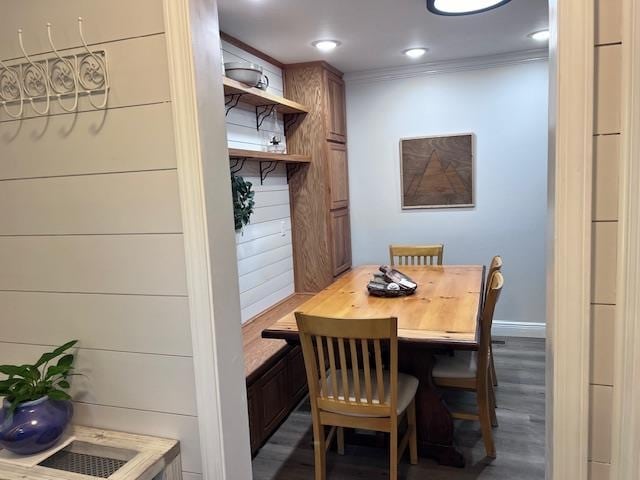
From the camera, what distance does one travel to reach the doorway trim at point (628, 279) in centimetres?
86

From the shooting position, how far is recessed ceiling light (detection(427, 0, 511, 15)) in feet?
8.17

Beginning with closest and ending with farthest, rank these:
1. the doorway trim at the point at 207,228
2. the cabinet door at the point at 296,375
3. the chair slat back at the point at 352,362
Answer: the doorway trim at the point at 207,228 < the chair slat back at the point at 352,362 < the cabinet door at the point at 296,375

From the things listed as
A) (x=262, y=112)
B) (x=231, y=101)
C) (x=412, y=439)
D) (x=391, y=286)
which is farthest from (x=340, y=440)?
(x=262, y=112)

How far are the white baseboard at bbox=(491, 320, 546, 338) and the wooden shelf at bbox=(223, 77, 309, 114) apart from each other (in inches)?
100

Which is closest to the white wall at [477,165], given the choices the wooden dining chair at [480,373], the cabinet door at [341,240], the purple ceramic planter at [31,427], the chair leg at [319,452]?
the cabinet door at [341,240]

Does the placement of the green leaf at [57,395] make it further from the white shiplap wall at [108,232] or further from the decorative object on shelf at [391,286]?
the decorative object on shelf at [391,286]

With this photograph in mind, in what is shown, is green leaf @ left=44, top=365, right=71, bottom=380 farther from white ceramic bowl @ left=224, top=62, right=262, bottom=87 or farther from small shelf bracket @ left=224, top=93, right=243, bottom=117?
Result: small shelf bracket @ left=224, top=93, right=243, bottom=117

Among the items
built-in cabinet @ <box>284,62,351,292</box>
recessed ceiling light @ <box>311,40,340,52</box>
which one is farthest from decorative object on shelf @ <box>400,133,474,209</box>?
recessed ceiling light @ <box>311,40,340,52</box>

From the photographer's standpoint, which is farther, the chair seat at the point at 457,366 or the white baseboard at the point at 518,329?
the white baseboard at the point at 518,329

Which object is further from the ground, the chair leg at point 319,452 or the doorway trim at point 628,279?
the doorway trim at point 628,279

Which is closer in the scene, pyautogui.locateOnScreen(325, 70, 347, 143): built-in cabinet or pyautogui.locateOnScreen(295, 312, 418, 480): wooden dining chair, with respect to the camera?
pyautogui.locateOnScreen(295, 312, 418, 480): wooden dining chair

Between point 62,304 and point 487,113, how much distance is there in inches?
146

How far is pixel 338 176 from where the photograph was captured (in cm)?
420

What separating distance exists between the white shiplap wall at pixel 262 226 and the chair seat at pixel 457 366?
1.37 metres
